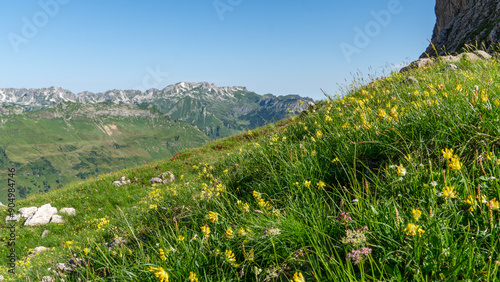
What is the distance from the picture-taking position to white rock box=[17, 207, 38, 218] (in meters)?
14.7

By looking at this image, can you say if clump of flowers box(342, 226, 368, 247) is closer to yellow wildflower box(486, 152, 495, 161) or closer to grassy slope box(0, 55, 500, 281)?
grassy slope box(0, 55, 500, 281)

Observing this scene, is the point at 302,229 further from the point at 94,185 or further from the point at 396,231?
the point at 94,185

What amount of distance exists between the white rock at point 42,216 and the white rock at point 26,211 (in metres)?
0.80

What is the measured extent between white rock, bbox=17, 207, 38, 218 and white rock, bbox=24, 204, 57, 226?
2.62ft

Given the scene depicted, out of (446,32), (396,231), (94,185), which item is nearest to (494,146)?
(396,231)

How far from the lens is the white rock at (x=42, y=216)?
13.5m

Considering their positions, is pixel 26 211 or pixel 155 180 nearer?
pixel 26 211

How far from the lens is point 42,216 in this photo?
13914 millimetres

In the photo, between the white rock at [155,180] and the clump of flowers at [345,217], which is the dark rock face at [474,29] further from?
the clump of flowers at [345,217]

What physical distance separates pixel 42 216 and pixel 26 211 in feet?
7.11

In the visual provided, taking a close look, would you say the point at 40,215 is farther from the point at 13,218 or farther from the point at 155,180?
the point at 155,180

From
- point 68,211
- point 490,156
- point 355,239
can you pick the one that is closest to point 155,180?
point 68,211

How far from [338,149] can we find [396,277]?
265cm

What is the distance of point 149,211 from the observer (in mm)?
5914
